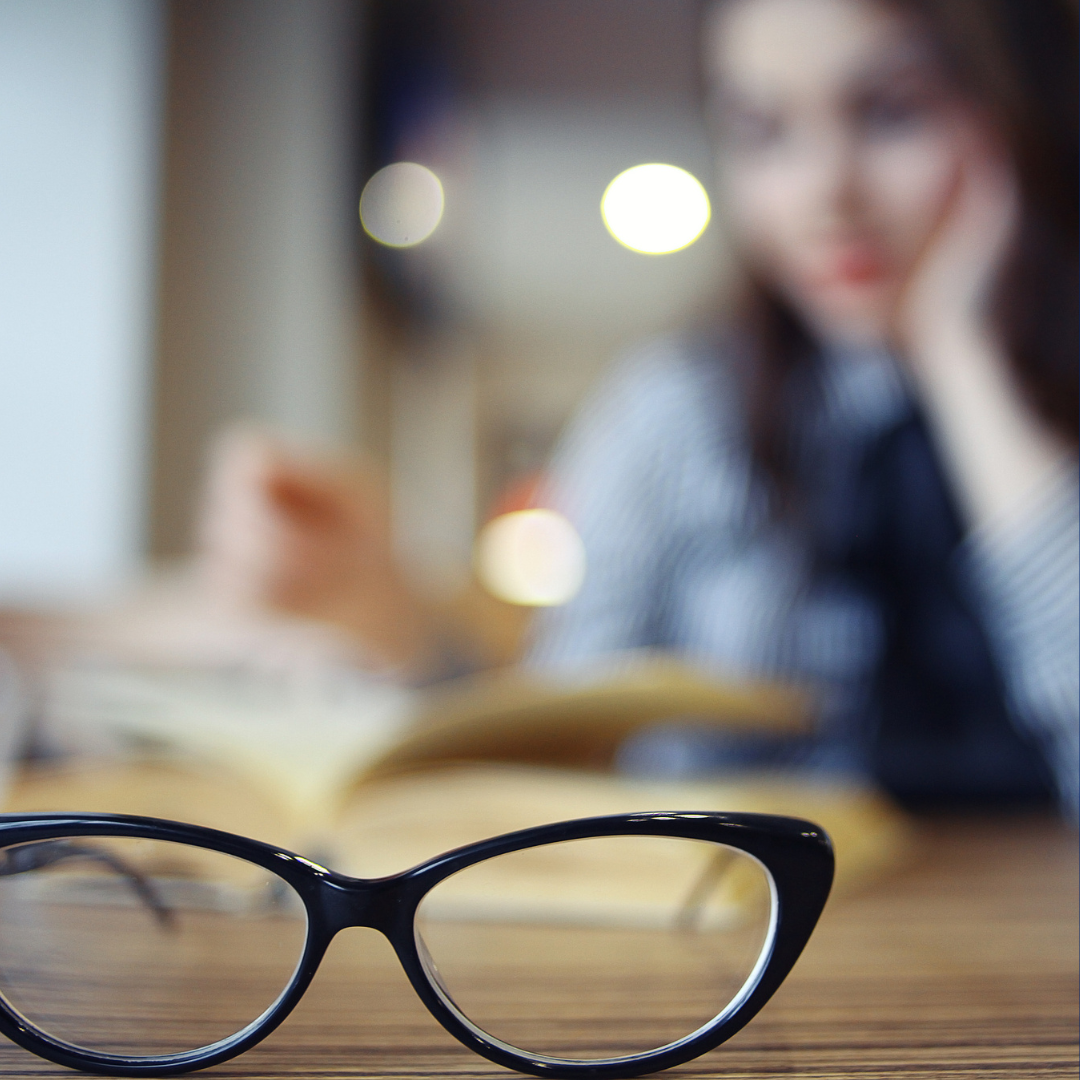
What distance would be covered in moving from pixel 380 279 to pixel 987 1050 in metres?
1.99

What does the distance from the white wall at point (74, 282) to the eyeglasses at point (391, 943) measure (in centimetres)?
103

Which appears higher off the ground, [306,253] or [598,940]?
[306,253]

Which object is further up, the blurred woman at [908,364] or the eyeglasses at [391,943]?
the blurred woman at [908,364]

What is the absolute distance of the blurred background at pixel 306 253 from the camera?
44.9 inches

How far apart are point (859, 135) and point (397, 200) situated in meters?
1.43

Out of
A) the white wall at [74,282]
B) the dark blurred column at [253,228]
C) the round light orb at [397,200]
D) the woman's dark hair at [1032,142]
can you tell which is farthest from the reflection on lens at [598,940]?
the round light orb at [397,200]

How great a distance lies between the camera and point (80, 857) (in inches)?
6.2

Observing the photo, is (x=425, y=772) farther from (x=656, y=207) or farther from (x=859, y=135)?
(x=656, y=207)

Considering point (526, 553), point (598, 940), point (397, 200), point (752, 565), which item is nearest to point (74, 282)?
point (397, 200)

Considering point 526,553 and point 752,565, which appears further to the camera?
point 526,553

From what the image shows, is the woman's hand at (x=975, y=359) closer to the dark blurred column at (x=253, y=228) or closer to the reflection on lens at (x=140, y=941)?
the reflection on lens at (x=140, y=941)

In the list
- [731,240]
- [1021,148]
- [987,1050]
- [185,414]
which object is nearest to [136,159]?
[185,414]

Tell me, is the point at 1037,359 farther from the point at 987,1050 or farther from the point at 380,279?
the point at 380,279

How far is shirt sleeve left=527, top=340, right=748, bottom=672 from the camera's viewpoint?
0.66 meters
